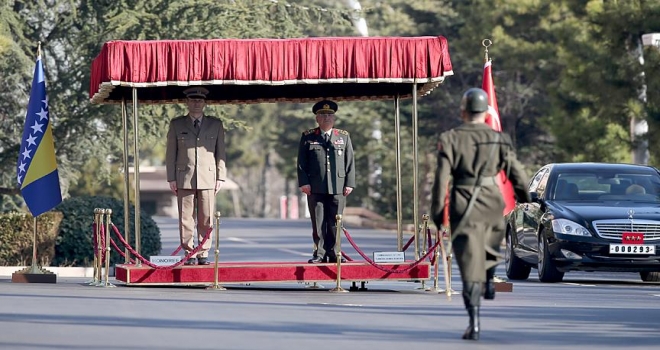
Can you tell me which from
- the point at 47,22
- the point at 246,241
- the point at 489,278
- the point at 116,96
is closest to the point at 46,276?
the point at 116,96

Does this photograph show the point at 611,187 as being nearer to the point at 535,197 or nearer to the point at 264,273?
the point at 535,197

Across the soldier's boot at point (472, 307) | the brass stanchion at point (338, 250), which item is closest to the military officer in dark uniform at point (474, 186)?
the soldier's boot at point (472, 307)

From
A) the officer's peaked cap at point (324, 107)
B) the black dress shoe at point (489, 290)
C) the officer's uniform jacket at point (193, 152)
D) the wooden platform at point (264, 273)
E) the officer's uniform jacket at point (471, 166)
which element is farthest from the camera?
the officer's uniform jacket at point (193, 152)

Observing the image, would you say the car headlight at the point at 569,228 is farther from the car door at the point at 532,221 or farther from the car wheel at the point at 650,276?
the car wheel at the point at 650,276

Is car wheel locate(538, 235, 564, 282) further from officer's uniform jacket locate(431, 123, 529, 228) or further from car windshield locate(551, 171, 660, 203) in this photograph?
officer's uniform jacket locate(431, 123, 529, 228)

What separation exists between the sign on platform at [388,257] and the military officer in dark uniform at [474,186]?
5556mm

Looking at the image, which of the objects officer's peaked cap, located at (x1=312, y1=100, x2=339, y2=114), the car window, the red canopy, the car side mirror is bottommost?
the car side mirror

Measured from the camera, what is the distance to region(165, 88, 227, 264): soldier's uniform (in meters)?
20.1

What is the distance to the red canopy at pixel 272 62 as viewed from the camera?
19.2 metres

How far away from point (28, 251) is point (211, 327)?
13.2 metres

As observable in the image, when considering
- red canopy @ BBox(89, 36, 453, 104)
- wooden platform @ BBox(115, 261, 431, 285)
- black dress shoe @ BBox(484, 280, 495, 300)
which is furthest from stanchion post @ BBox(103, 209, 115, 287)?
black dress shoe @ BBox(484, 280, 495, 300)

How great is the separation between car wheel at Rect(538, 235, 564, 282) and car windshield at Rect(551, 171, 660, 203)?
76 centimetres

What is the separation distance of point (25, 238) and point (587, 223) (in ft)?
30.0

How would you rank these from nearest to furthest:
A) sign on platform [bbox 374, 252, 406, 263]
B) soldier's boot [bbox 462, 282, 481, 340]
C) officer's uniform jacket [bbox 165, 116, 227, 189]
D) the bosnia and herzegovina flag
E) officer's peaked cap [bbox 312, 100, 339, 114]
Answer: soldier's boot [bbox 462, 282, 481, 340], sign on platform [bbox 374, 252, 406, 263], officer's peaked cap [bbox 312, 100, 339, 114], officer's uniform jacket [bbox 165, 116, 227, 189], the bosnia and herzegovina flag
